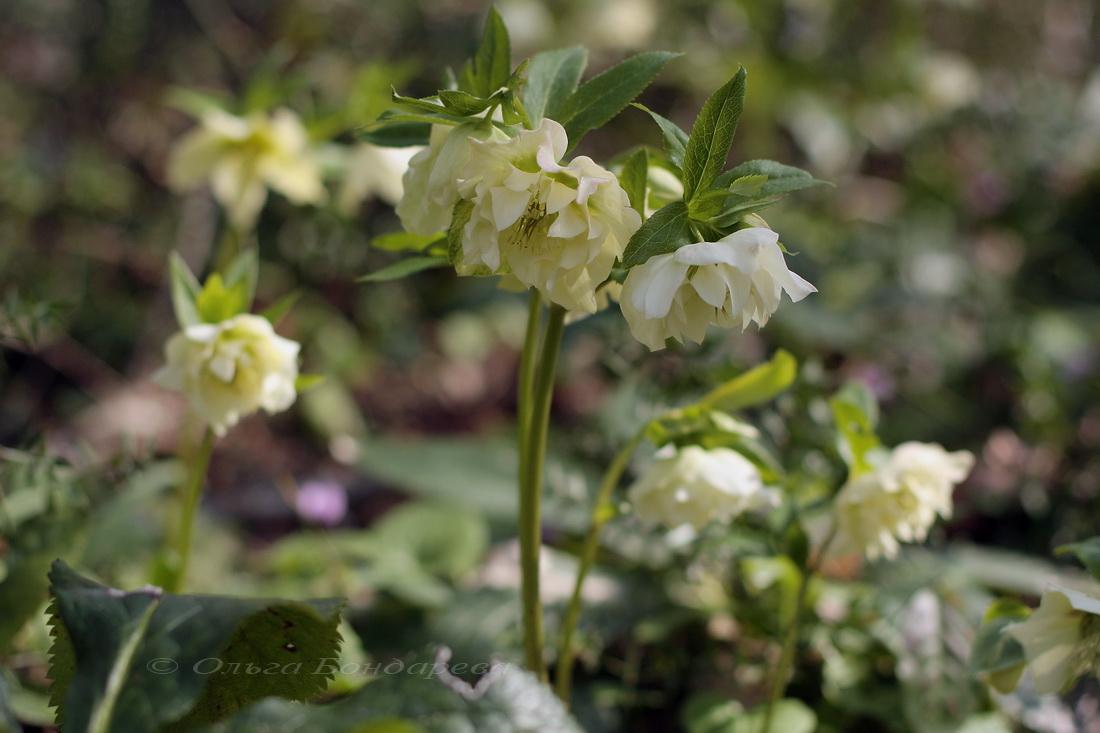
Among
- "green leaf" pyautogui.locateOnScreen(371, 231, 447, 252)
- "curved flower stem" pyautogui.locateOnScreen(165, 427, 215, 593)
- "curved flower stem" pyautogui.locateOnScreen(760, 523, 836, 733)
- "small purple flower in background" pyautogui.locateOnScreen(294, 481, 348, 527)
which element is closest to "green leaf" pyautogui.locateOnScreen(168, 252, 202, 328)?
"curved flower stem" pyautogui.locateOnScreen(165, 427, 215, 593)

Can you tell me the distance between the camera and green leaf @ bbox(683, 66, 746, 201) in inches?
22.3

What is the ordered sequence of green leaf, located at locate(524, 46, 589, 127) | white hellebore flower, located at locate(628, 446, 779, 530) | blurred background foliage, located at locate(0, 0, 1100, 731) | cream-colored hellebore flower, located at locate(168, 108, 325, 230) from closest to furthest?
green leaf, located at locate(524, 46, 589, 127)
white hellebore flower, located at locate(628, 446, 779, 530)
blurred background foliage, located at locate(0, 0, 1100, 731)
cream-colored hellebore flower, located at locate(168, 108, 325, 230)

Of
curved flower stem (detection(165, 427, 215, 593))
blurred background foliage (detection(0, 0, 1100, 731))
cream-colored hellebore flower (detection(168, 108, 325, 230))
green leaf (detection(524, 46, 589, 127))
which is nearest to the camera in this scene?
green leaf (detection(524, 46, 589, 127))

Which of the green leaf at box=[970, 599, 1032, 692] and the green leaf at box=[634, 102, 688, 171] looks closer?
the green leaf at box=[634, 102, 688, 171]

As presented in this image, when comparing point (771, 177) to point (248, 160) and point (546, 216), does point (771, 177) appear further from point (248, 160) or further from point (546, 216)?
point (248, 160)

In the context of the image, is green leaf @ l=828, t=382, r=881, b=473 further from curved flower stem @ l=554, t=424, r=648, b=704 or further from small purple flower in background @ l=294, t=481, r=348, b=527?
small purple flower in background @ l=294, t=481, r=348, b=527

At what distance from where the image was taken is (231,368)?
792mm

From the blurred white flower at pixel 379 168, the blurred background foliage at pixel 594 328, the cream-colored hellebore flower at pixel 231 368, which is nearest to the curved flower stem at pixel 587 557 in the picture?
the blurred background foliage at pixel 594 328

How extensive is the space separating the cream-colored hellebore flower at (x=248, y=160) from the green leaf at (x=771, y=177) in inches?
33.0

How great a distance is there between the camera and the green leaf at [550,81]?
631mm

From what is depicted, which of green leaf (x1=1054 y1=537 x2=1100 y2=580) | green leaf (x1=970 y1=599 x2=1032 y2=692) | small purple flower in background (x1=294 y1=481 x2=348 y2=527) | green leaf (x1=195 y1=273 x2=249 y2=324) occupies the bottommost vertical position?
small purple flower in background (x1=294 y1=481 x2=348 y2=527)

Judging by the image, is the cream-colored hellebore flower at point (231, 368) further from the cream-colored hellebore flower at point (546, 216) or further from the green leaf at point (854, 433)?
the green leaf at point (854, 433)

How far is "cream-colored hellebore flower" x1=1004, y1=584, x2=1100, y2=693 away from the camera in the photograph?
2.29ft

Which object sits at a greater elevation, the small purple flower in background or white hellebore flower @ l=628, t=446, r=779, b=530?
white hellebore flower @ l=628, t=446, r=779, b=530
